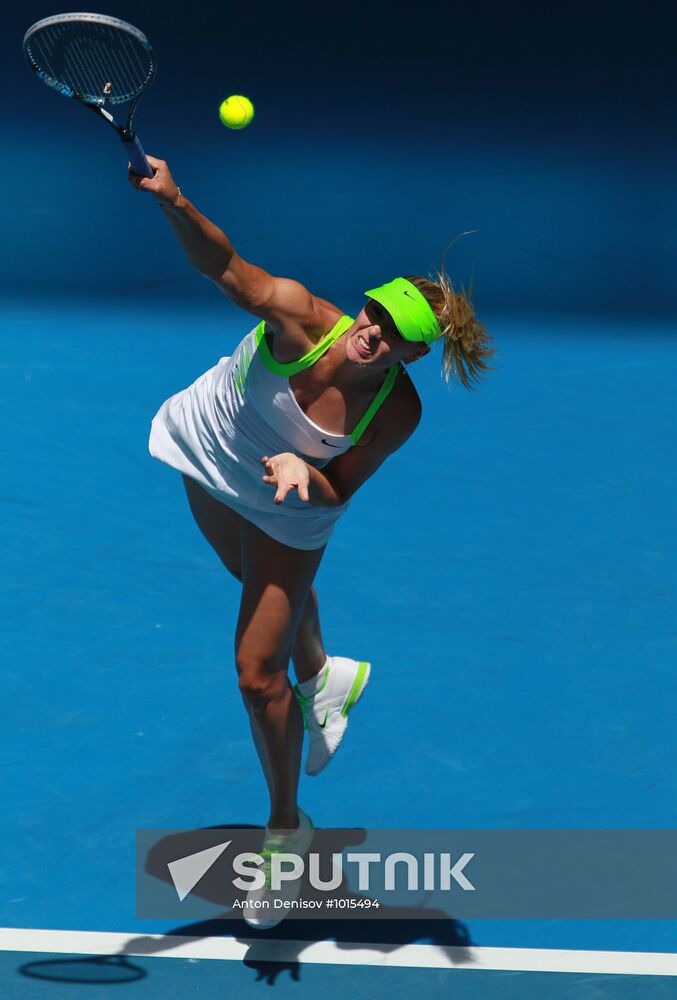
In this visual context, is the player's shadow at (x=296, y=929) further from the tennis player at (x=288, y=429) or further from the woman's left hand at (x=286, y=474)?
the woman's left hand at (x=286, y=474)

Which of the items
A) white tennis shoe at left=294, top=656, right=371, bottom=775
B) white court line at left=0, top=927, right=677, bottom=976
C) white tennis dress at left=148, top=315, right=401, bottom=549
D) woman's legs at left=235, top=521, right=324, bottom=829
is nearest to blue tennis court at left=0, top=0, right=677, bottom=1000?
white court line at left=0, top=927, right=677, bottom=976

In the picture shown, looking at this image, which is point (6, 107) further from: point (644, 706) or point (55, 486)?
point (644, 706)

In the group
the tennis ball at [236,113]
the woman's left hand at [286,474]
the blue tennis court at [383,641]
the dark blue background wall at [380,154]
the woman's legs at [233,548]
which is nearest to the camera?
the woman's left hand at [286,474]

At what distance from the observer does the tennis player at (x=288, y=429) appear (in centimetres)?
372

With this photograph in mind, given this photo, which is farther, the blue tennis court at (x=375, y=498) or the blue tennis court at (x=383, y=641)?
the blue tennis court at (x=383, y=641)

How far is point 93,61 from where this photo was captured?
4070mm

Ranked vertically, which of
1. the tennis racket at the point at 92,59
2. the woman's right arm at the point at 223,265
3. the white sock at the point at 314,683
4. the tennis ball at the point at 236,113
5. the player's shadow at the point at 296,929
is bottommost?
the player's shadow at the point at 296,929

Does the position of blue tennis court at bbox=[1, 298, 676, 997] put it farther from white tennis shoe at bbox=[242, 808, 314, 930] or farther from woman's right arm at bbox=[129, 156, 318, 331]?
woman's right arm at bbox=[129, 156, 318, 331]

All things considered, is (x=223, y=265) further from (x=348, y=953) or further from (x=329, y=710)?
(x=348, y=953)

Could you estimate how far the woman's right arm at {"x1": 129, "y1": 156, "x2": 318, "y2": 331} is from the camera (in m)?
3.53

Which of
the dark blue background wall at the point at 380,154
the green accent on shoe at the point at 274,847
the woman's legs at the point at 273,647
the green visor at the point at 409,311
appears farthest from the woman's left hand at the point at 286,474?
the dark blue background wall at the point at 380,154

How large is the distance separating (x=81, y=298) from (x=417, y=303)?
460 centimetres

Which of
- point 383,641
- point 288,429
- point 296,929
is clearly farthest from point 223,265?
point 383,641

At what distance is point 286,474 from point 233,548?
2.33 ft
